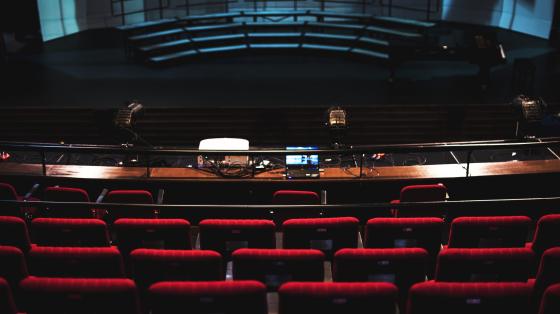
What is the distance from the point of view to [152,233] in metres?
3.83

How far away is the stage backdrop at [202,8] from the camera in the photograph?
12.4m

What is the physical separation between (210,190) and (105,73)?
537cm

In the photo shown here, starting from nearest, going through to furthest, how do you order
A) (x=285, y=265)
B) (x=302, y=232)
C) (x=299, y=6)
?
(x=285, y=265) → (x=302, y=232) → (x=299, y=6)

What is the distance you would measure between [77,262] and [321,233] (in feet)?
4.56

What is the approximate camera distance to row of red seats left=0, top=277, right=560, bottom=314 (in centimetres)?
281

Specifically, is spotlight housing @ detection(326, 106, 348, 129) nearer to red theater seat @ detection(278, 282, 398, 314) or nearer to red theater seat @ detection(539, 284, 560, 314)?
red theater seat @ detection(278, 282, 398, 314)

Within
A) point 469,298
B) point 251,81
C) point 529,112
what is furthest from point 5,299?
point 251,81

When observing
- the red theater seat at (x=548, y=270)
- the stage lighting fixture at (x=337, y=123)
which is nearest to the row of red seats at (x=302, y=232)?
the red theater seat at (x=548, y=270)

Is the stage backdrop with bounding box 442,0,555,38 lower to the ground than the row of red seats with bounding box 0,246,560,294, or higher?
higher

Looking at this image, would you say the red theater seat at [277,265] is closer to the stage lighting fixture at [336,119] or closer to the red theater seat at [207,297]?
the red theater seat at [207,297]

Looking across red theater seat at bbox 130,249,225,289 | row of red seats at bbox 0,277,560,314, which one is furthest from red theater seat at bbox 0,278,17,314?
red theater seat at bbox 130,249,225,289

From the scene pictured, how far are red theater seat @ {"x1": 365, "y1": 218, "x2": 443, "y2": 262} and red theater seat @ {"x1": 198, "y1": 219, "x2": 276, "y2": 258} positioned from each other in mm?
594

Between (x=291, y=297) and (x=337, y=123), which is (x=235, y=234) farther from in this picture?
(x=337, y=123)

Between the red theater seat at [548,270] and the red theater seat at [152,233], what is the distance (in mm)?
1968
